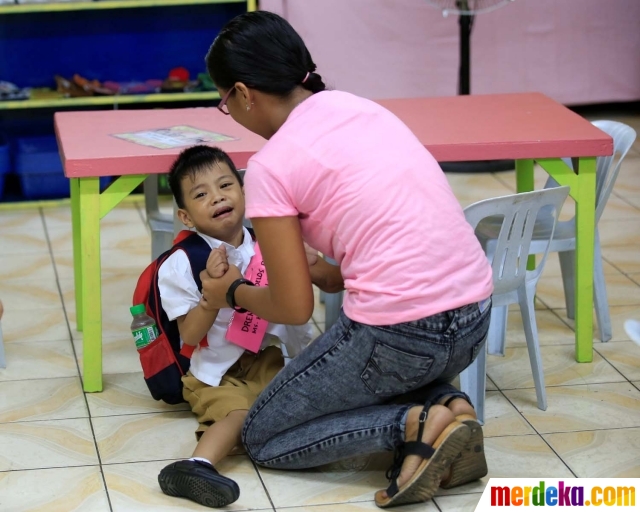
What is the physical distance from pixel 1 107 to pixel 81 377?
6.84 feet

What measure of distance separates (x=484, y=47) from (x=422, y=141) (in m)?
3.01

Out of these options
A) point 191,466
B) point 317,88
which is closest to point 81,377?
point 191,466

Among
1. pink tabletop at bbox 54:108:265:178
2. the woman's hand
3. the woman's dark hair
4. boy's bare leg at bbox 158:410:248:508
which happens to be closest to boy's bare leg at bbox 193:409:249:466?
boy's bare leg at bbox 158:410:248:508

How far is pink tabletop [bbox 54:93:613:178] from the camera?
2.78 meters

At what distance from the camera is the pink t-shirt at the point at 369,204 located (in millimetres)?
2145

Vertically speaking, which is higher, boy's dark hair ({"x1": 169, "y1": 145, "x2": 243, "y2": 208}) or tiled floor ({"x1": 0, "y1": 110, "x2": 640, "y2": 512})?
boy's dark hair ({"x1": 169, "y1": 145, "x2": 243, "y2": 208})

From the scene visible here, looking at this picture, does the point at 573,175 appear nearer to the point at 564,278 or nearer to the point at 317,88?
the point at 564,278

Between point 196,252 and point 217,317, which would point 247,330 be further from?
point 196,252

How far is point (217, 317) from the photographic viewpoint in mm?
2701

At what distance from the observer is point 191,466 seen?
7.69ft

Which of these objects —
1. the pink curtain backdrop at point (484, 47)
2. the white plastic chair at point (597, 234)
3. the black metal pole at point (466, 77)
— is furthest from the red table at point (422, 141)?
the pink curtain backdrop at point (484, 47)

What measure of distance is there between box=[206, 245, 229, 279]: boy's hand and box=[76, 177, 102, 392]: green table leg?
0.44 metres

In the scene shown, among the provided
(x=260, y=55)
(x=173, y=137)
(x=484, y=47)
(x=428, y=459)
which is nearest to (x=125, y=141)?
(x=173, y=137)

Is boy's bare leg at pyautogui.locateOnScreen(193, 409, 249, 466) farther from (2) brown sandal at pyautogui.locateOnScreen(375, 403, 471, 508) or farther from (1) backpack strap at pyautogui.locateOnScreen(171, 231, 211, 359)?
(2) brown sandal at pyautogui.locateOnScreen(375, 403, 471, 508)
